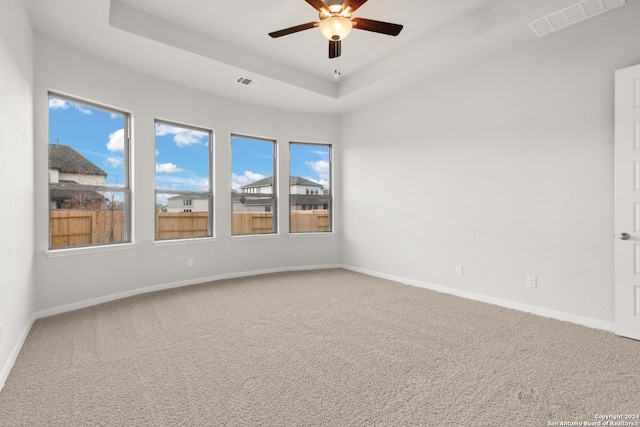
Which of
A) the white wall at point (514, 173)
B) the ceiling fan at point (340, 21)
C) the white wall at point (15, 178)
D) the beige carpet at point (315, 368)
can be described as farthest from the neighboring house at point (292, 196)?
the ceiling fan at point (340, 21)

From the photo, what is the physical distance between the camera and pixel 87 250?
352 cm

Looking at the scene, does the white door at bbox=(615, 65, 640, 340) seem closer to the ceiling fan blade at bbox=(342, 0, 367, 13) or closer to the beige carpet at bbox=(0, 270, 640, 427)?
the beige carpet at bbox=(0, 270, 640, 427)

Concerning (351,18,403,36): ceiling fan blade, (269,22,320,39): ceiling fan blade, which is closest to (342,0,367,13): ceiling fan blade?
(351,18,403,36): ceiling fan blade

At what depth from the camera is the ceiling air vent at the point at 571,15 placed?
2.62m

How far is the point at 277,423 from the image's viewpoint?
64.9 inches

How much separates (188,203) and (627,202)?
502 cm

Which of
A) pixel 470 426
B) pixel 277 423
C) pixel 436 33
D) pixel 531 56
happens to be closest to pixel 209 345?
pixel 277 423

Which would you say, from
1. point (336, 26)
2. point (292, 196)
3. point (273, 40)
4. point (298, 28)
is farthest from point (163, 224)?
point (336, 26)

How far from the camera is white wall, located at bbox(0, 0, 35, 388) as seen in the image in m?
2.07

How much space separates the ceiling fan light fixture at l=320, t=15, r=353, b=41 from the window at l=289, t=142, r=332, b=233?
301 centimetres

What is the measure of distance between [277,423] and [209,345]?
1.16 metres

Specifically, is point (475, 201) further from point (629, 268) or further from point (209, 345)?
point (209, 345)

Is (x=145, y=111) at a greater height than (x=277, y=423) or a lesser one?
greater

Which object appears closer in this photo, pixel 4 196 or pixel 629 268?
pixel 4 196
